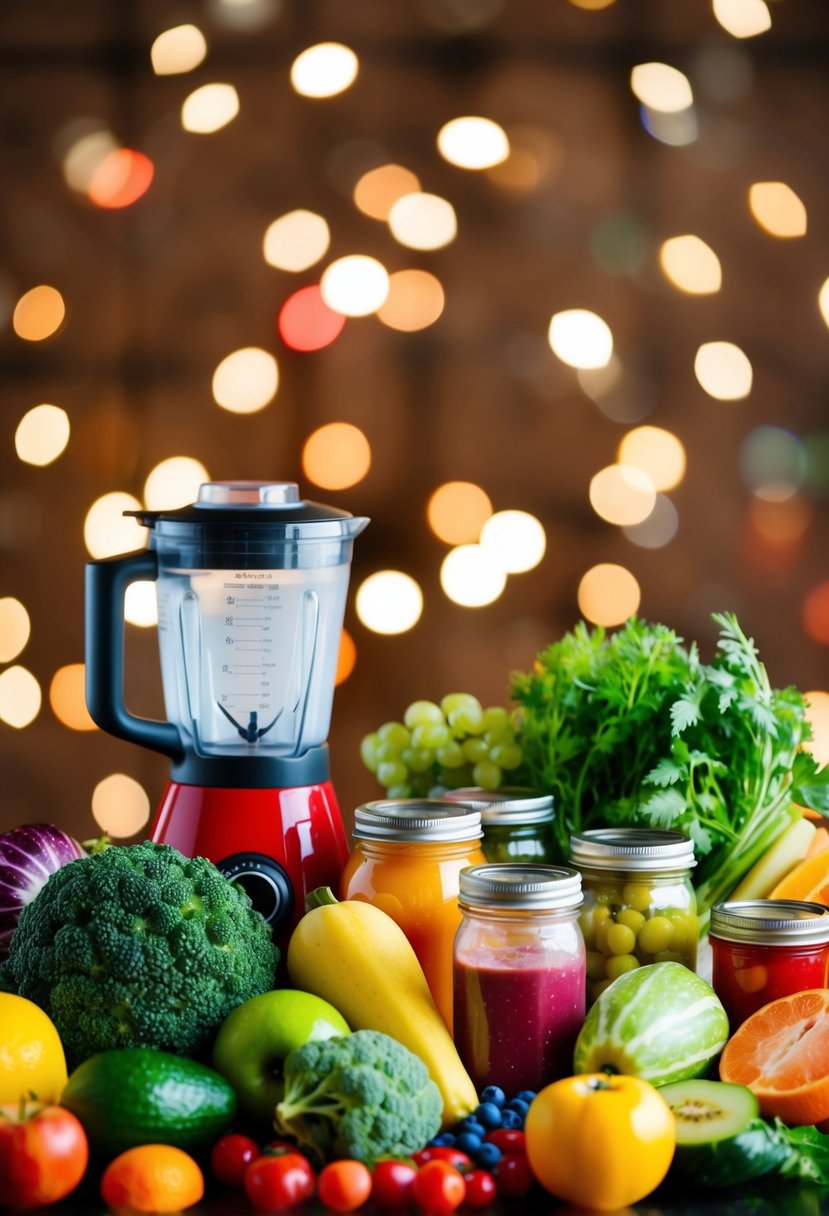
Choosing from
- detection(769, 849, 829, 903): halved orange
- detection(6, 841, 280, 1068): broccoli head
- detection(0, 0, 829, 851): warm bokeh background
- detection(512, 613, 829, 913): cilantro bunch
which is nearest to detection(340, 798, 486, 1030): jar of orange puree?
detection(6, 841, 280, 1068): broccoli head

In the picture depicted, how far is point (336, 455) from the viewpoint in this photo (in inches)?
83.8

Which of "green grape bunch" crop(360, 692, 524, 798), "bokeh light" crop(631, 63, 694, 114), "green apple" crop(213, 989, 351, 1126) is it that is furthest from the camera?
"bokeh light" crop(631, 63, 694, 114)

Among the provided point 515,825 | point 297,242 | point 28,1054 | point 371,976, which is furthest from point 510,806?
point 297,242

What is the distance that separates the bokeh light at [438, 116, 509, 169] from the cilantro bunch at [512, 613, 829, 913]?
106 cm

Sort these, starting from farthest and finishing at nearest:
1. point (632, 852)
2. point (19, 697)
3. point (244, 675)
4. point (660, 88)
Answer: point (19, 697) → point (660, 88) → point (244, 675) → point (632, 852)

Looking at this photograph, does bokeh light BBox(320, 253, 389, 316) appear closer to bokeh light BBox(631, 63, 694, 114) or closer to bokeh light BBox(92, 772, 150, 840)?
bokeh light BBox(631, 63, 694, 114)

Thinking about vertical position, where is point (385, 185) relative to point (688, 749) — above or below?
above

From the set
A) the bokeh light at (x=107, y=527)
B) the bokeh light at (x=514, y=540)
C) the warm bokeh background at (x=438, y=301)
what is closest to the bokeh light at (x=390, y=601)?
the warm bokeh background at (x=438, y=301)

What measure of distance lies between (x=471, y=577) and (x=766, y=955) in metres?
1.19

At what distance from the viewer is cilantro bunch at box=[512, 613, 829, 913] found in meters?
1.24

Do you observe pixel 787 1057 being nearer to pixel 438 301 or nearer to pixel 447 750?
pixel 447 750

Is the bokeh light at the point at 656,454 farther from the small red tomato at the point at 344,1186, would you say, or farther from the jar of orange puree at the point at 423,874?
the small red tomato at the point at 344,1186

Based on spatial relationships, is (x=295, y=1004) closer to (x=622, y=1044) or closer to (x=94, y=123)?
(x=622, y=1044)

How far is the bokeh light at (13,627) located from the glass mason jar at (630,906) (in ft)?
4.29
